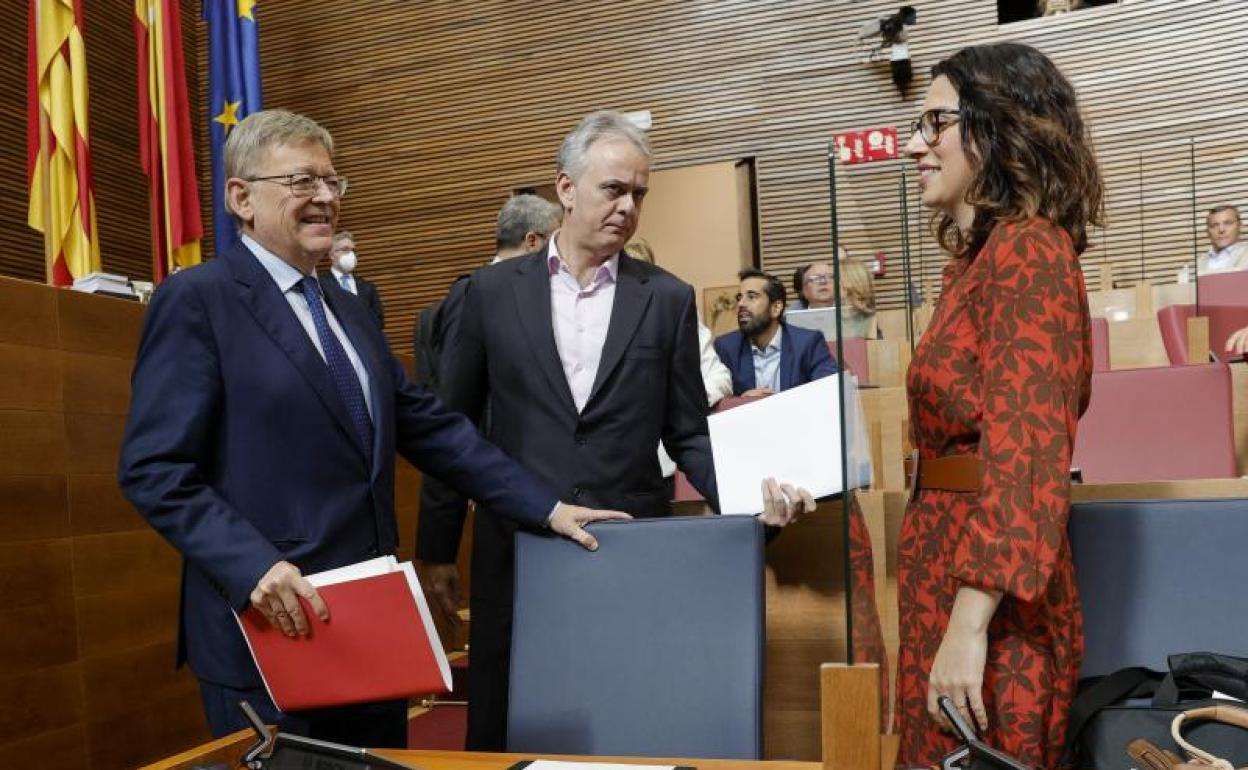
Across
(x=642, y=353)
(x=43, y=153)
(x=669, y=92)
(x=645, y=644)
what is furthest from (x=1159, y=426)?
(x=669, y=92)

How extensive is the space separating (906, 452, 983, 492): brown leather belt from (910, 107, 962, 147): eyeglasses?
35 centimetres

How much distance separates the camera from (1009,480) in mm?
985

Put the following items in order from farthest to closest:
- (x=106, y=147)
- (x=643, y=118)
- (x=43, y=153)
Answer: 1. (x=106, y=147)
2. (x=643, y=118)
3. (x=43, y=153)

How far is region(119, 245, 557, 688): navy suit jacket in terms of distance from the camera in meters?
1.18

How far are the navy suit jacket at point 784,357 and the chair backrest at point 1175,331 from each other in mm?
1168

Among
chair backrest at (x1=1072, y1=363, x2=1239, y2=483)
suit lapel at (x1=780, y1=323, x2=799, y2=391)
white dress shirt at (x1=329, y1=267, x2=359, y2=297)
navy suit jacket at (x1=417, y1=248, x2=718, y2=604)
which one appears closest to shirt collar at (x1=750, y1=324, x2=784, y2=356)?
suit lapel at (x1=780, y1=323, x2=799, y2=391)

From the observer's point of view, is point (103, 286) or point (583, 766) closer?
point (583, 766)

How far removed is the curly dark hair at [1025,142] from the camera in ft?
3.48

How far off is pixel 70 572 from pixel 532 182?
4386 millimetres

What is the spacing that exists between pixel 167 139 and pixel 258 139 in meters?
3.38

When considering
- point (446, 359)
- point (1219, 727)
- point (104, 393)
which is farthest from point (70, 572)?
point (1219, 727)

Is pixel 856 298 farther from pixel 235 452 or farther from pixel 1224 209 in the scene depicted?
pixel 1224 209

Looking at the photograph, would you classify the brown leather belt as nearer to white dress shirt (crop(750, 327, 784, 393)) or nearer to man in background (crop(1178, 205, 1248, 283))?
white dress shirt (crop(750, 327, 784, 393))

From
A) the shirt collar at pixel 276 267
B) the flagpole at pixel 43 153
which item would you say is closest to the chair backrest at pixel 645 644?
the shirt collar at pixel 276 267
